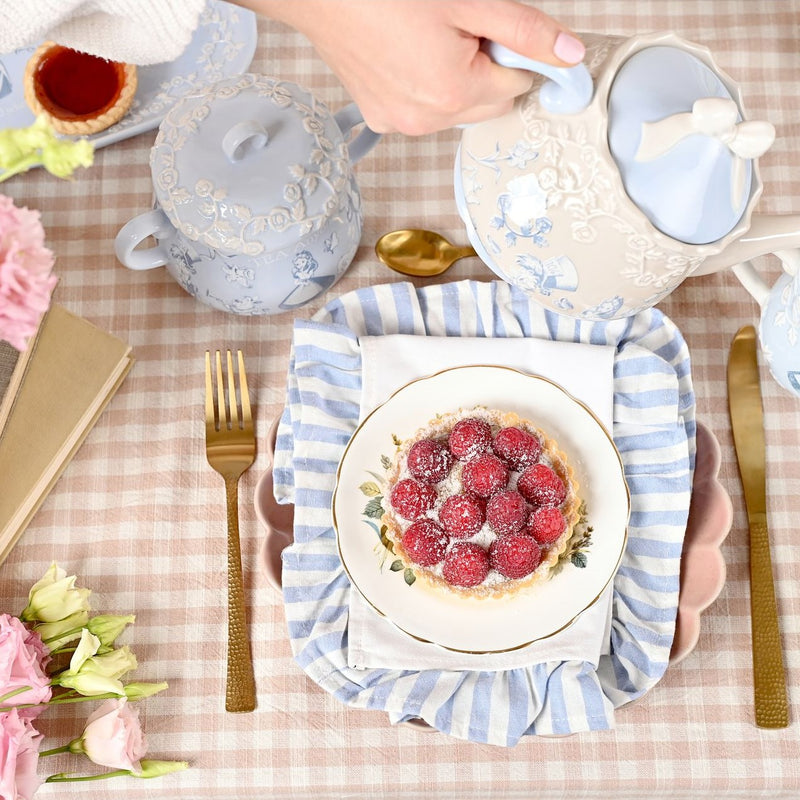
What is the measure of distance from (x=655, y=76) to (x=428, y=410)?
37 centimetres

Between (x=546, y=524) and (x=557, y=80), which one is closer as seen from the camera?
(x=557, y=80)

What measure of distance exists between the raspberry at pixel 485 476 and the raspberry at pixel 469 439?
0.5 inches

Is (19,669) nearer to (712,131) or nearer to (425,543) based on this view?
(425,543)

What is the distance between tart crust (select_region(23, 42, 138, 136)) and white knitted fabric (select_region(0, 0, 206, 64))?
0.86 feet

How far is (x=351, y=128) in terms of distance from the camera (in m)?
0.76

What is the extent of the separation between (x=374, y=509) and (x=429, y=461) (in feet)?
0.24

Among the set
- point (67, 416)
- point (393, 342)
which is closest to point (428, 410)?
point (393, 342)

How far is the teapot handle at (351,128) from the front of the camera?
0.74 m

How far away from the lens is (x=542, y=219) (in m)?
0.56

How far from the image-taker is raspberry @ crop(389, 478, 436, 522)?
2.37ft

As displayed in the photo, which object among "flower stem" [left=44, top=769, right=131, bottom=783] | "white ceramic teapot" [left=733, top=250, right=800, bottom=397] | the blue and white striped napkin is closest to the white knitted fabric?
the blue and white striped napkin

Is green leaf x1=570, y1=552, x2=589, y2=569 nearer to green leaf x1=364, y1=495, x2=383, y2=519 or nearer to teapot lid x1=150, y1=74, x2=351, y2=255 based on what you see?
green leaf x1=364, y1=495, x2=383, y2=519

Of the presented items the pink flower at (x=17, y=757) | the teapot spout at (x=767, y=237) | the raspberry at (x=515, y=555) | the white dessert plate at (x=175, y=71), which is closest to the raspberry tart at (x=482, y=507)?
the raspberry at (x=515, y=555)

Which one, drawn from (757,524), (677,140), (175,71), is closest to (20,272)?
(677,140)
